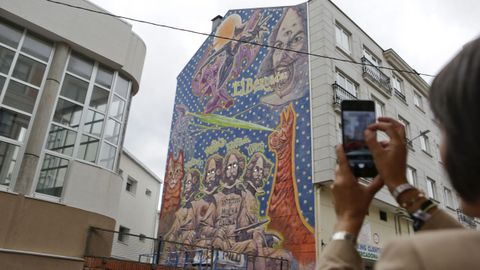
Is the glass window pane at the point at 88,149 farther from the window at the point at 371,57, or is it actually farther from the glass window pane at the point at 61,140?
the window at the point at 371,57

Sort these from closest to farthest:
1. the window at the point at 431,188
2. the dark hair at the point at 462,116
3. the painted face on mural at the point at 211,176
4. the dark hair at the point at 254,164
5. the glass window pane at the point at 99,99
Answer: the dark hair at the point at 462,116 < the glass window pane at the point at 99,99 < the dark hair at the point at 254,164 < the painted face on mural at the point at 211,176 < the window at the point at 431,188

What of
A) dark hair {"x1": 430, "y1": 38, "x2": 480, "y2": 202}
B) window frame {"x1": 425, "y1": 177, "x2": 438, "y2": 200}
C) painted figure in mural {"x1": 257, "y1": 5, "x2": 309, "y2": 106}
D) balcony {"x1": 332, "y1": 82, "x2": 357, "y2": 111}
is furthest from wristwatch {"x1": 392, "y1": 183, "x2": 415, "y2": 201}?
window frame {"x1": 425, "y1": 177, "x2": 438, "y2": 200}

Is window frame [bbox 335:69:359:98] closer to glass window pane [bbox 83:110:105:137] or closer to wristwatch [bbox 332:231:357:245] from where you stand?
glass window pane [bbox 83:110:105:137]

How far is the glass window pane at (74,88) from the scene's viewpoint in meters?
9.75

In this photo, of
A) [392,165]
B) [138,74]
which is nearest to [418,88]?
[138,74]

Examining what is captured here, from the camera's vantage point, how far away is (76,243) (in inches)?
335

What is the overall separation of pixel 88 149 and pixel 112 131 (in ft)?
3.16

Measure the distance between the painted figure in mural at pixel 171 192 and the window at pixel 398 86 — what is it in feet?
38.6

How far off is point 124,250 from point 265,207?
9380 millimetres

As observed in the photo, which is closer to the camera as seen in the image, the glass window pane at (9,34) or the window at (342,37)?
the glass window pane at (9,34)

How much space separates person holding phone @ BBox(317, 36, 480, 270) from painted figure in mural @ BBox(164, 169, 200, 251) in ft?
51.6

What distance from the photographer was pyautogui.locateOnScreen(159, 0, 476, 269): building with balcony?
13.2m

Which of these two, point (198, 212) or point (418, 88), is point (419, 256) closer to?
point (198, 212)

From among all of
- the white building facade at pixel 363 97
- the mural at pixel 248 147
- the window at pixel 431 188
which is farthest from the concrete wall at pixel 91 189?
the window at pixel 431 188
